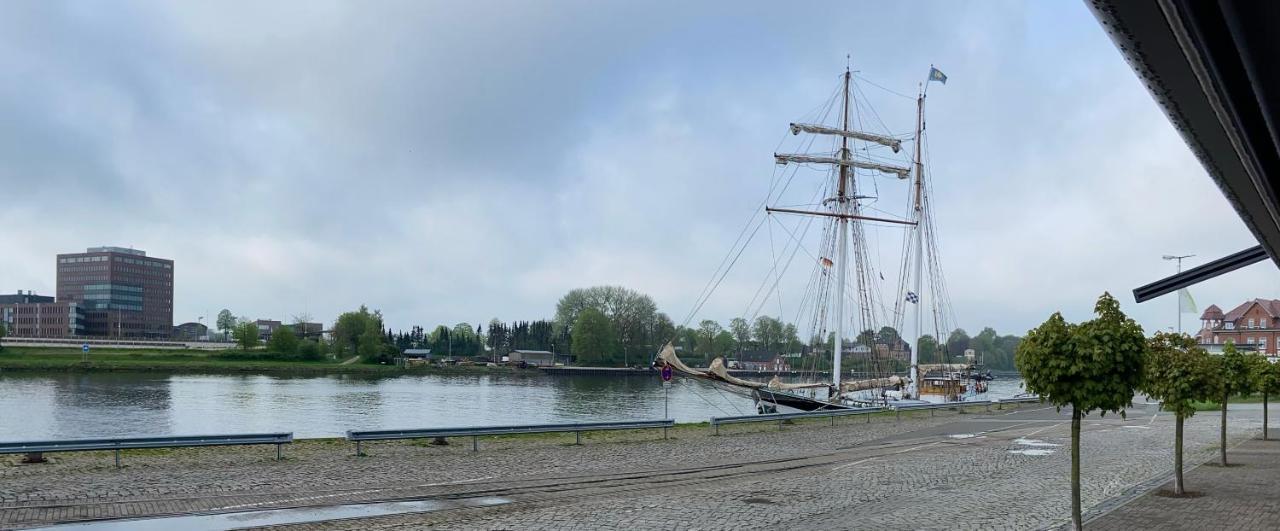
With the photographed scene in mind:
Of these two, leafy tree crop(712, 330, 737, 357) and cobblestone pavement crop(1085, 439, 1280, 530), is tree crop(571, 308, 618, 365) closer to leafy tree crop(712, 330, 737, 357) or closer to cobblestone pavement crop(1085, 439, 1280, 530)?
leafy tree crop(712, 330, 737, 357)

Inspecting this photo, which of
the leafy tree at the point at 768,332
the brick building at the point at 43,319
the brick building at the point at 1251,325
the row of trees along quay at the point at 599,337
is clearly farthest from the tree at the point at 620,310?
the brick building at the point at 43,319

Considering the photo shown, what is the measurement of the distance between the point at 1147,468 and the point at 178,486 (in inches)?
818

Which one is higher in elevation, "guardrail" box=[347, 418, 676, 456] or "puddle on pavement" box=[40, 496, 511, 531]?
"puddle on pavement" box=[40, 496, 511, 531]

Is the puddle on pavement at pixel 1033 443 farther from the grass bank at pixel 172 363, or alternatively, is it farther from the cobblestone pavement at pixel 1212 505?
the grass bank at pixel 172 363

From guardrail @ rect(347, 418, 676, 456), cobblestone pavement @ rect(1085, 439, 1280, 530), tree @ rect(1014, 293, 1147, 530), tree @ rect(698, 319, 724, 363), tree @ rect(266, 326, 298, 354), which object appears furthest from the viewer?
tree @ rect(698, 319, 724, 363)

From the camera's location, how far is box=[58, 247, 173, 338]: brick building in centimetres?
17662

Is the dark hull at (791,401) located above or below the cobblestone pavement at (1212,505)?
below

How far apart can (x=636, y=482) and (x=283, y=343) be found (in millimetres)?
123433

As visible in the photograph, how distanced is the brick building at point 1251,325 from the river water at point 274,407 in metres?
67.1

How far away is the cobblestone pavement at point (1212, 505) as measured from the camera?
13.2 m

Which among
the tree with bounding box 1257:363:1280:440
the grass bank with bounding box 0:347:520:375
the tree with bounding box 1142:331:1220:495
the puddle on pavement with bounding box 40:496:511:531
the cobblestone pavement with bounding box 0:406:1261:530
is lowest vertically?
the grass bank with bounding box 0:347:520:375

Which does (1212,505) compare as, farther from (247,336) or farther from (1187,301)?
(247,336)

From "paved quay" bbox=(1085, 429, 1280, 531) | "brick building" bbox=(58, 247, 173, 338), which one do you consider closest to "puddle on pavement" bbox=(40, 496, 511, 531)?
"paved quay" bbox=(1085, 429, 1280, 531)

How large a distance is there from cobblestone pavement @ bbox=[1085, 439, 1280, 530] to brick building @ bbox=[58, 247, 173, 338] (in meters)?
190
